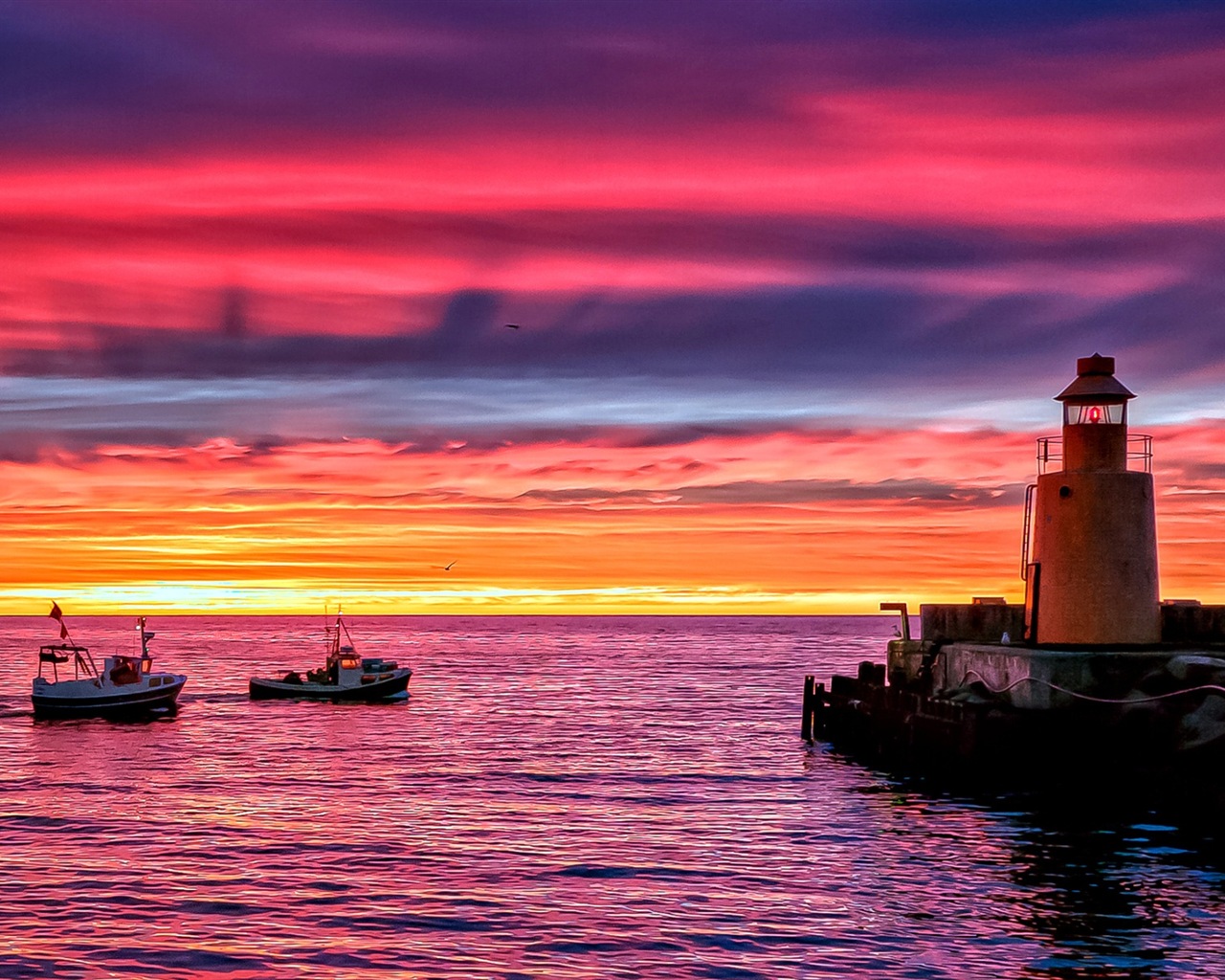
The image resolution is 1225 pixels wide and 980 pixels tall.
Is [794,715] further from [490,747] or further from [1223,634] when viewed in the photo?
[1223,634]

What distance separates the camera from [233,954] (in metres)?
20.9

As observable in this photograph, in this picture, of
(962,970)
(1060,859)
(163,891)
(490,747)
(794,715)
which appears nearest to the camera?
(962,970)

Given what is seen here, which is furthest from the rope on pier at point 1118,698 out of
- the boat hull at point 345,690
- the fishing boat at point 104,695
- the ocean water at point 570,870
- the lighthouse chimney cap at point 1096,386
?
the boat hull at point 345,690

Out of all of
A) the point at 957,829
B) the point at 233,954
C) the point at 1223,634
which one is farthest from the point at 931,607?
the point at 233,954

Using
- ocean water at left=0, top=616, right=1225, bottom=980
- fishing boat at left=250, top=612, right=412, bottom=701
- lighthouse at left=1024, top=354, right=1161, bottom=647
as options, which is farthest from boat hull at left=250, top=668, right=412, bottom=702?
lighthouse at left=1024, top=354, right=1161, bottom=647

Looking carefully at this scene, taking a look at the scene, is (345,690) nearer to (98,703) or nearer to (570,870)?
(98,703)

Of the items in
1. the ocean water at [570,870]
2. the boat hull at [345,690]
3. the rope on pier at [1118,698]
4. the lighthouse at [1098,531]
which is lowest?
the boat hull at [345,690]

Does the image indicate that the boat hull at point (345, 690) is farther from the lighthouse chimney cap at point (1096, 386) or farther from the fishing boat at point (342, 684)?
the lighthouse chimney cap at point (1096, 386)

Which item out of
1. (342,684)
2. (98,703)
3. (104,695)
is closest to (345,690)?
(342,684)

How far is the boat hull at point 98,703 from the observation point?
71750 mm

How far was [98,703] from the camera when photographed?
72.1 metres

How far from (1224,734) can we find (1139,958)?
1019 cm

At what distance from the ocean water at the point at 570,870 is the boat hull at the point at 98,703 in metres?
17.0

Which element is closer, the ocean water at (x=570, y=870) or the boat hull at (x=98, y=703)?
the ocean water at (x=570, y=870)
